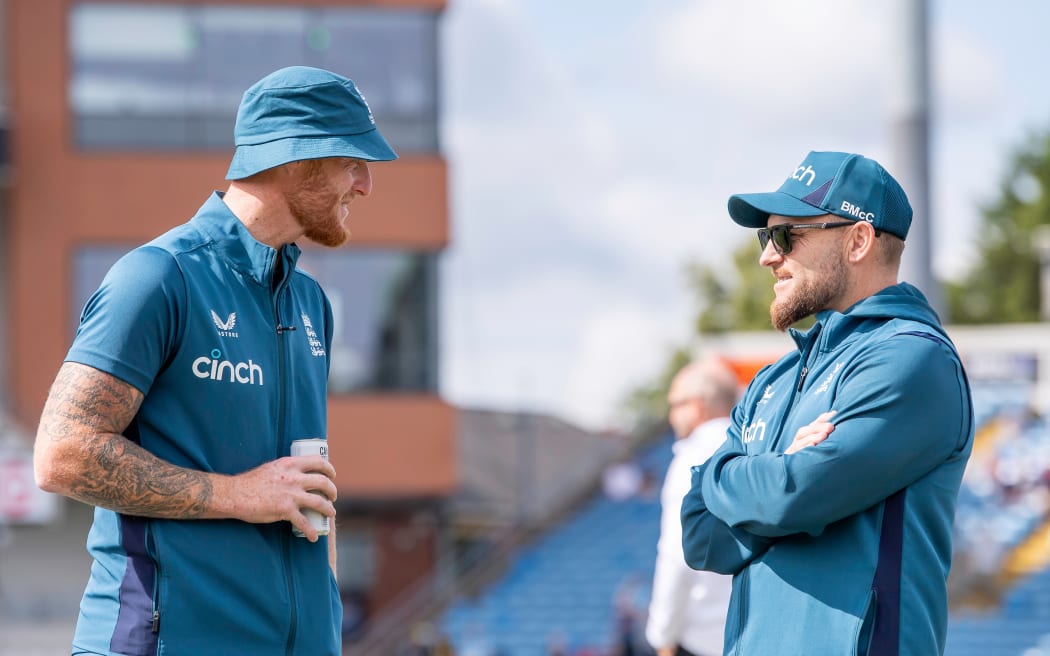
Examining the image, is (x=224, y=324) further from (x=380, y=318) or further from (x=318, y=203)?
(x=380, y=318)

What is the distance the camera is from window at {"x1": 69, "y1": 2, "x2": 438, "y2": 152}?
2288 centimetres

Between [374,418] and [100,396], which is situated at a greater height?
[100,396]

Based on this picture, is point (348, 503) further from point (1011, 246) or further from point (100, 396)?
point (1011, 246)

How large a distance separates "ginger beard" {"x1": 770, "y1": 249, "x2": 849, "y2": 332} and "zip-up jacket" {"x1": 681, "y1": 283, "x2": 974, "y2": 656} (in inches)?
4.0

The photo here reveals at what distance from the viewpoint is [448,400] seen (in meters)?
23.2

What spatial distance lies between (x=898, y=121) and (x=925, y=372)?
3.37m

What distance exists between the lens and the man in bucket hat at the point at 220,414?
316cm

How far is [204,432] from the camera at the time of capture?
3.30 m

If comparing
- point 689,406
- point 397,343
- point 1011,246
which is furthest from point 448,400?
point 1011,246

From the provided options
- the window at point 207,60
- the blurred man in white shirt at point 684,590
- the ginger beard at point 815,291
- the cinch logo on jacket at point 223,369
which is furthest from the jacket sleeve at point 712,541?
the window at point 207,60

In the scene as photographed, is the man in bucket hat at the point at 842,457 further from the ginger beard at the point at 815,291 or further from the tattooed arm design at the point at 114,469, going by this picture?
the tattooed arm design at the point at 114,469

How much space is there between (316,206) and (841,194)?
Answer: 1280 mm

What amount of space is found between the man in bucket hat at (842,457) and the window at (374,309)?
19.0 m

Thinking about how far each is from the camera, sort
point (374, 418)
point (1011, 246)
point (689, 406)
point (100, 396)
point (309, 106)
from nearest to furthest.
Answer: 1. point (100, 396)
2. point (309, 106)
3. point (689, 406)
4. point (374, 418)
5. point (1011, 246)
